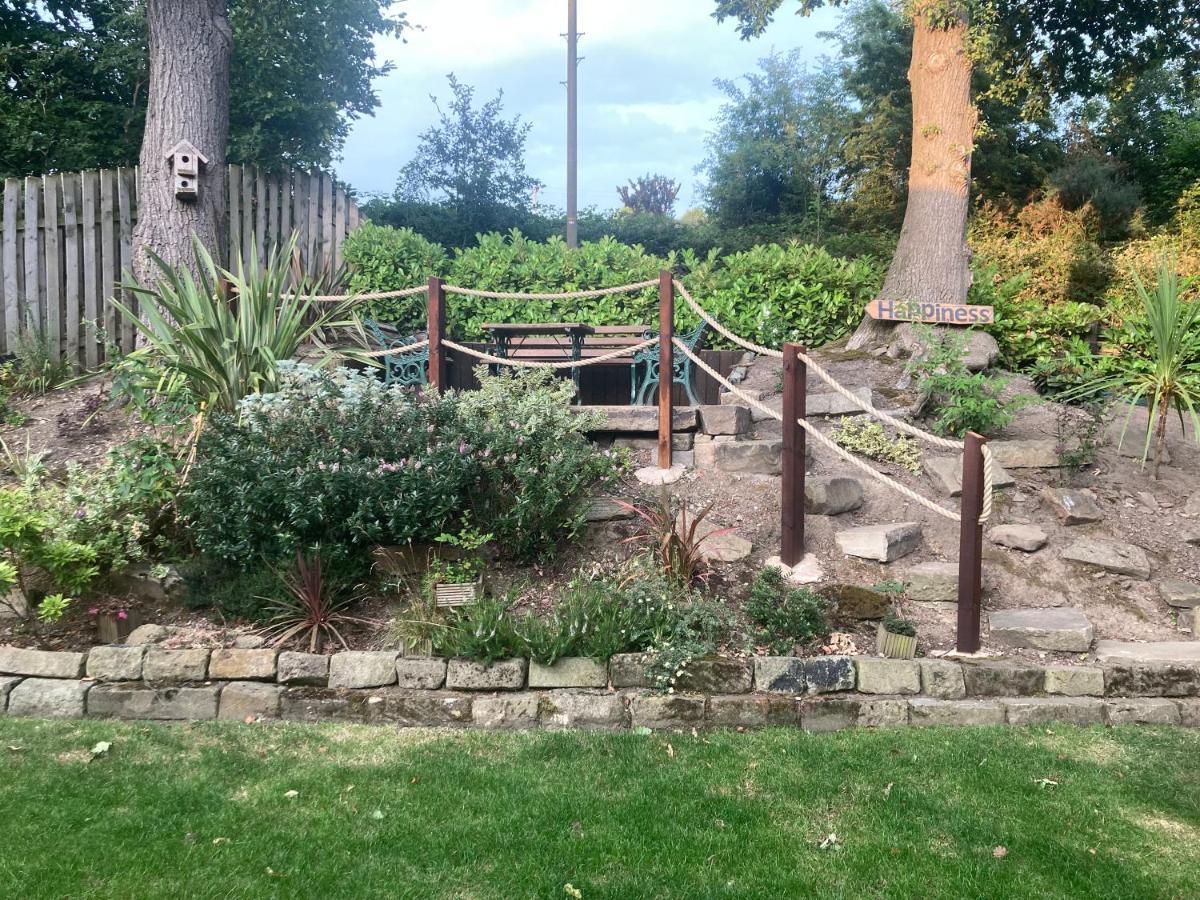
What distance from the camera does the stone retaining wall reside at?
3.98 m

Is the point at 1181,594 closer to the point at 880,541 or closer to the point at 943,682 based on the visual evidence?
the point at 880,541

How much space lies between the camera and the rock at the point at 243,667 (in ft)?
13.6

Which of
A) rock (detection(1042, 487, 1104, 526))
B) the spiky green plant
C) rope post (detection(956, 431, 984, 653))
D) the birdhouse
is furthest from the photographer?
the birdhouse

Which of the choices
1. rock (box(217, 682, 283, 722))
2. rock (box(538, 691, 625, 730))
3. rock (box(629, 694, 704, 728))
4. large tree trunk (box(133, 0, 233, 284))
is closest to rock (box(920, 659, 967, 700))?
rock (box(629, 694, 704, 728))

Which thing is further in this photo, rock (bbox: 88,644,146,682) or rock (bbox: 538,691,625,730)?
rock (bbox: 88,644,146,682)

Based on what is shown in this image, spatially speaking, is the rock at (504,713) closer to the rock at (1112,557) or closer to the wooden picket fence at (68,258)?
the rock at (1112,557)

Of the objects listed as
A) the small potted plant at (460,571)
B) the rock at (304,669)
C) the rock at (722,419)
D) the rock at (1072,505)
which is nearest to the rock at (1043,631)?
the rock at (1072,505)

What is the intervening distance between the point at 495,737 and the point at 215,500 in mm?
1900

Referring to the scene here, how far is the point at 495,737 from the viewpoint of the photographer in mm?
3814

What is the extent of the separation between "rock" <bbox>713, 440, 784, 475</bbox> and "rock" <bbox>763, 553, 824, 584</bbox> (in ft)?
3.02

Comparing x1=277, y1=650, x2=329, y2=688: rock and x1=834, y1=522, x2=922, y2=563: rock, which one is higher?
x1=834, y1=522, x2=922, y2=563: rock

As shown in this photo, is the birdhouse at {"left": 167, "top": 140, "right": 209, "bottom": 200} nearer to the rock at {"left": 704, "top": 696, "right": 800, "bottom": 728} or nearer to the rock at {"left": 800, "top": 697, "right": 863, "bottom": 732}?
the rock at {"left": 704, "top": 696, "right": 800, "bottom": 728}

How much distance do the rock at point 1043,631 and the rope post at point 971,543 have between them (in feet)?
0.88

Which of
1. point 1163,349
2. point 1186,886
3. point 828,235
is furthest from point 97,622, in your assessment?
point 828,235
